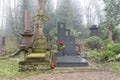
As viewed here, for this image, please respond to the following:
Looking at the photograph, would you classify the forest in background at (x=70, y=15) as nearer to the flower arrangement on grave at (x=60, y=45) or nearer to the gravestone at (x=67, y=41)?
the gravestone at (x=67, y=41)

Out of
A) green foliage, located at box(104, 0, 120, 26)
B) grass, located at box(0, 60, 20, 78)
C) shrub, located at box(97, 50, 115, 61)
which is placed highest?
green foliage, located at box(104, 0, 120, 26)

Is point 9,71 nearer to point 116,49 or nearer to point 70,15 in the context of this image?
point 116,49

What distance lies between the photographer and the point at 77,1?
31297mm

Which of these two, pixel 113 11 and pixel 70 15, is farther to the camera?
pixel 70 15

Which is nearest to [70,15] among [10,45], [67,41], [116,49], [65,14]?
[65,14]

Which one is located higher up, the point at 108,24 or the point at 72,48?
the point at 108,24

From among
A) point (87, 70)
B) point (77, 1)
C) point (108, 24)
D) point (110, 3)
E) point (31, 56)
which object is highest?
point (77, 1)

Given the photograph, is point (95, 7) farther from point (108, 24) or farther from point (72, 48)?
point (72, 48)

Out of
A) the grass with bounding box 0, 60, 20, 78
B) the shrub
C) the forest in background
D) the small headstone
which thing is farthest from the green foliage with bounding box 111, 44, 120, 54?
the forest in background

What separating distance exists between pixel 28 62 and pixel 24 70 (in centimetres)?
30

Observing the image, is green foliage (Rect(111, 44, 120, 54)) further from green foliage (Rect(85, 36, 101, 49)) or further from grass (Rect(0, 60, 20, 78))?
grass (Rect(0, 60, 20, 78))

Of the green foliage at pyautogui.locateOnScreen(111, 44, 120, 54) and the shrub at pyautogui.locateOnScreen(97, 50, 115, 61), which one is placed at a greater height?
the green foliage at pyautogui.locateOnScreen(111, 44, 120, 54)

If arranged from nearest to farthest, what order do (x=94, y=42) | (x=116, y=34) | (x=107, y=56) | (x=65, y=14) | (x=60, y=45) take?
(x=107, y=56) → (x=60, y=45) → (x=94, y=42) → (x=116, y=34) → (x=65, y=14)

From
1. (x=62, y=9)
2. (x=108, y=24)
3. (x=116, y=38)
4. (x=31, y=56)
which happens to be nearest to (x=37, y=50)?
(x=31, y=56)
